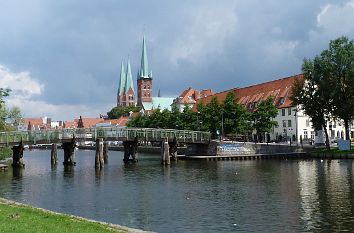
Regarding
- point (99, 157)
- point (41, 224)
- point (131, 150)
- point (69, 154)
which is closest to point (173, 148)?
point (131, 150)

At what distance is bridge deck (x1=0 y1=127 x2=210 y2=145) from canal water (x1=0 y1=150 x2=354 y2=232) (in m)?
15.6

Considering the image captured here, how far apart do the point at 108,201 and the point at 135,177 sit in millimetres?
21358

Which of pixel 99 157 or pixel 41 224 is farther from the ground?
pixel 99 157

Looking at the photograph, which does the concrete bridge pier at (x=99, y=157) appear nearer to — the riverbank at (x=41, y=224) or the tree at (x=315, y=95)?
the tree at (x=315, y=95)

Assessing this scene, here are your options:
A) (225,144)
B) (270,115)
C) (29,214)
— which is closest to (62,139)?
(225,144)

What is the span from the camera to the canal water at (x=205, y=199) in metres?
29.9

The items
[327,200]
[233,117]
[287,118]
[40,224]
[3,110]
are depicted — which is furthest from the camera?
[287,118]

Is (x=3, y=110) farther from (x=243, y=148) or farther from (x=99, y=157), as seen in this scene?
(x=243, y=148)

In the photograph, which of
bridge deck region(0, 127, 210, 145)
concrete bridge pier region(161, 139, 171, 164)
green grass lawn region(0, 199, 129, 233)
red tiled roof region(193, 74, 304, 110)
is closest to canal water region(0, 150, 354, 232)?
green grass lawn region(0, 199, 129, 233)

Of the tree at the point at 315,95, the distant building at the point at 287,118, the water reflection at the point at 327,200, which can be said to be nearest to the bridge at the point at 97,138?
the tree at the point at 315,95

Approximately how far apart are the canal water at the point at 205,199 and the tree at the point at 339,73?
95.0ft

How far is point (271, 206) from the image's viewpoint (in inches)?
1405

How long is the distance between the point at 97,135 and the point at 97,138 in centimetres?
140

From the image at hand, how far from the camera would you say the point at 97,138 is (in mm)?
84125
